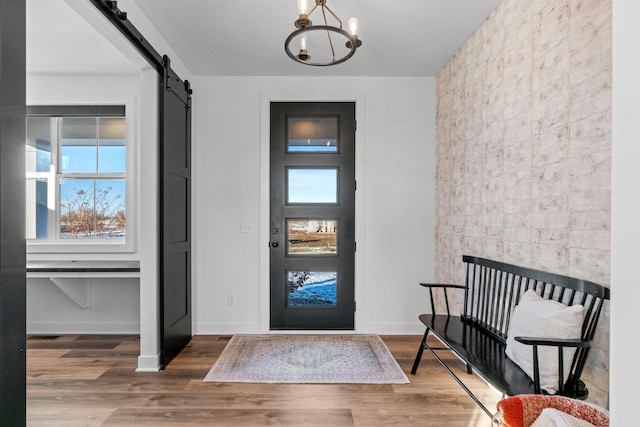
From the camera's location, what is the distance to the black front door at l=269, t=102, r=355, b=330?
3.91 m

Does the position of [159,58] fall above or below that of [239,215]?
above

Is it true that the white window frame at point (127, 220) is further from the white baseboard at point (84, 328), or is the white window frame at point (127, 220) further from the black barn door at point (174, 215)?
the white baseboard at point (84, 328)

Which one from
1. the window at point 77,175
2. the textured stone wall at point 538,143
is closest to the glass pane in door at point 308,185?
the textured stone wall at point 538,143

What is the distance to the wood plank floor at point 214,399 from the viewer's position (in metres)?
2.25

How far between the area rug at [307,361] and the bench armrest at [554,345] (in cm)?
124

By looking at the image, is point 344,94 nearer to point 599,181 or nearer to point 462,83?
point 462,83

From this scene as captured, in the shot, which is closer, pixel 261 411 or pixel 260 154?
pixel 261 411

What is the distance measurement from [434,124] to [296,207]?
5.48 ft

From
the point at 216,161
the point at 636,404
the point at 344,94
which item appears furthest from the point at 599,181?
the point at 216,161

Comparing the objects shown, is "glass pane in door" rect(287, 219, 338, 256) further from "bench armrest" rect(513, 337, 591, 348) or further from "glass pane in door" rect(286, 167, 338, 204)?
"bench armrest" rect(513, 337, 591, 348)

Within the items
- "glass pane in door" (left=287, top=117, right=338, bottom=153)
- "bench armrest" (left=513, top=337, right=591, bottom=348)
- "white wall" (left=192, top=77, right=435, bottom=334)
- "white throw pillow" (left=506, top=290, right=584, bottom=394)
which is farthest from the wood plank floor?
"glass pane in door" (left=287, top=117, right=338, bottom=153)

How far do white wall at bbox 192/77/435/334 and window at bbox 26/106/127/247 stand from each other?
84cm

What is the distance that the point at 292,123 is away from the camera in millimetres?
3957

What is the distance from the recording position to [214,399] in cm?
250
